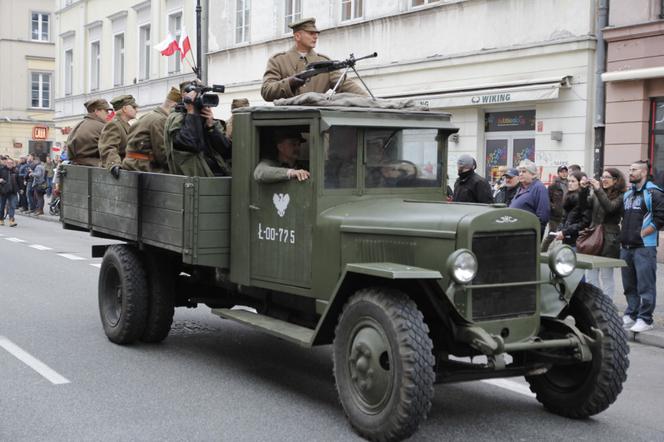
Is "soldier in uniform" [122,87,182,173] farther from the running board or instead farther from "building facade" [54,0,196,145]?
"building facade" [54,0,196,145]

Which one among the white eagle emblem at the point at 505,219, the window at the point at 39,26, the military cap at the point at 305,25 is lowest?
the white eagle emblem at the point at 505,219

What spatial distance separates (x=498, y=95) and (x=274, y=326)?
11.9 metres

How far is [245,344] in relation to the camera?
842cm

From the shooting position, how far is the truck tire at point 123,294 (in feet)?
26.1

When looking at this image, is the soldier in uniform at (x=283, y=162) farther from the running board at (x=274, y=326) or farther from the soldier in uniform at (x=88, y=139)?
the soldier in uniform at (x=88, y=139)

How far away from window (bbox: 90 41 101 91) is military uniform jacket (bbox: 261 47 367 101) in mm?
32957

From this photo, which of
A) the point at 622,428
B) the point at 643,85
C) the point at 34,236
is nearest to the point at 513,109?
the point at 643,85

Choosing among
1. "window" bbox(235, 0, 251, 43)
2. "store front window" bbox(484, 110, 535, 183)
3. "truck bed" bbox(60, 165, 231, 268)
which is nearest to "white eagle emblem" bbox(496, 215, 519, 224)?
"truck bed" bbox(60, 165, 231, 268)

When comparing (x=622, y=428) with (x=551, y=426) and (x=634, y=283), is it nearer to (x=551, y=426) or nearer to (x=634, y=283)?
(x=551, y=426)

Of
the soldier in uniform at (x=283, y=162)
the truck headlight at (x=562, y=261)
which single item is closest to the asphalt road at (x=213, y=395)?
the truck headlight at (x=562, y=261)

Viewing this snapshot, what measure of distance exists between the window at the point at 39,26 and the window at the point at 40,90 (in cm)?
213

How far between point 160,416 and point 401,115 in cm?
264

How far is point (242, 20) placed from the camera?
2719cm

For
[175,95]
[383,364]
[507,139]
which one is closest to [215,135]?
[175,95]
